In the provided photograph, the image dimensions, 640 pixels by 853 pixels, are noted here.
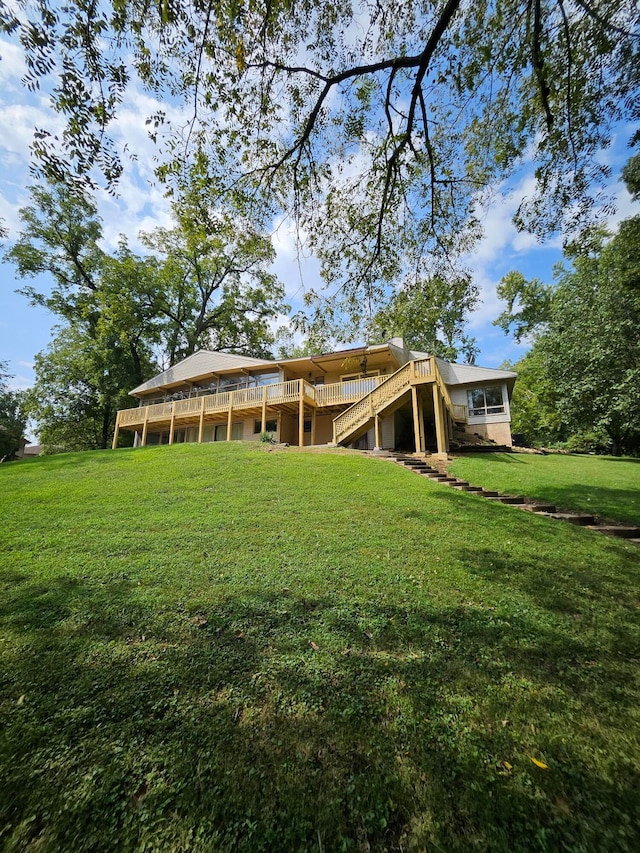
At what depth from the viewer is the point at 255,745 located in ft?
6.52

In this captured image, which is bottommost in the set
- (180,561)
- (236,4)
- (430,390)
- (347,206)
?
(180,561)

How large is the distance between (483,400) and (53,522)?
20.5 meters

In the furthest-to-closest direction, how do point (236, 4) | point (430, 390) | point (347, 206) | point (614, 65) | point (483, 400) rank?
point (483, 400) < point (430, 390) < point (347, 206) < point (614, 65) < point (236, 4)

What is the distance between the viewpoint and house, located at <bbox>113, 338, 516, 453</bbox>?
1453 cm

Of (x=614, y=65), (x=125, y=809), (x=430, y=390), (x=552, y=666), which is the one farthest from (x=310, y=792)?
(x=430, y=390)

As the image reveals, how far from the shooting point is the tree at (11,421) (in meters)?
21.7

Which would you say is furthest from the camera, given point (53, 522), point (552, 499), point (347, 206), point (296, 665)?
point (552, 499)

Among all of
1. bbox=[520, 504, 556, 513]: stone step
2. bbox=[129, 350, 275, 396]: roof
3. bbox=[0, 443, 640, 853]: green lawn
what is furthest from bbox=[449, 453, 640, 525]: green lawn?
bbox=[129, 350, 275, 396]: roof

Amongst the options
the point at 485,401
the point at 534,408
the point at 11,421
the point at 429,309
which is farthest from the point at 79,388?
the point at 534,408

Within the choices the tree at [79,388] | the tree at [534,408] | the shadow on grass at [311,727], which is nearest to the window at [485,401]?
the tree at [534,408]

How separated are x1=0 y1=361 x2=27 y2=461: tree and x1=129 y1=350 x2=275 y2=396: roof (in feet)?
25.9

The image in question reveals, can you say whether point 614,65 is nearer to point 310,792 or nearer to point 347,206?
point 347,206

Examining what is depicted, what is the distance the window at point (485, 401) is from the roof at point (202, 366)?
1240 cm

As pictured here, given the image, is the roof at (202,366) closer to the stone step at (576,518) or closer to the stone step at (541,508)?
Result: the stone step at (541,508)
